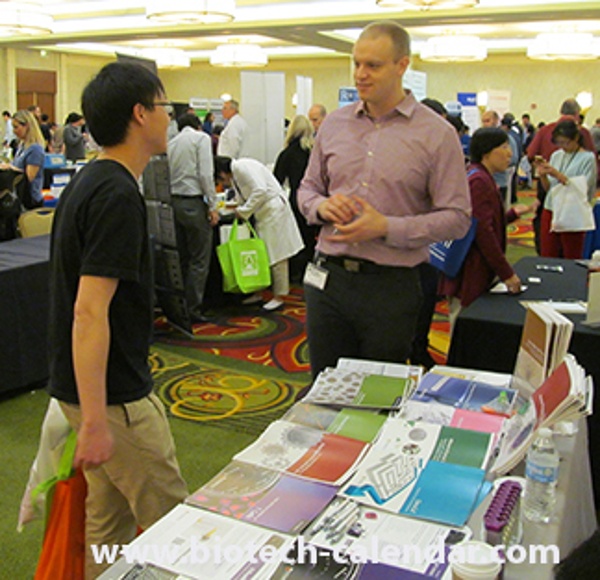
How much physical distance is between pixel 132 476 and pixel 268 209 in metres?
3.65

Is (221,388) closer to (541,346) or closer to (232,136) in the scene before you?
(541,346)

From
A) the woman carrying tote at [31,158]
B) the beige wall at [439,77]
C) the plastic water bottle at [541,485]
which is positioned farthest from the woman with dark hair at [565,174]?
the beige wall at [439,77]

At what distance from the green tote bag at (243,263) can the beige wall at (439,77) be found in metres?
12.4

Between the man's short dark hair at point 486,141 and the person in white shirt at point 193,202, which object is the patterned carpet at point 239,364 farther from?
the man's short dark hair at point 486,141

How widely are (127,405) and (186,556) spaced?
481 mm

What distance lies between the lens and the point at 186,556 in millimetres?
1134

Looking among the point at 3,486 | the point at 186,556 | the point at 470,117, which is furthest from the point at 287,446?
the point at 470,117

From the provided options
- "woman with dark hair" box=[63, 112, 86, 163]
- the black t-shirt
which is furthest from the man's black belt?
"woman with dark hair" box=[63, 112, 86, 163]

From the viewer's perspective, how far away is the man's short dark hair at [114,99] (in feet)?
4.61

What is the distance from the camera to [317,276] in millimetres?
2078

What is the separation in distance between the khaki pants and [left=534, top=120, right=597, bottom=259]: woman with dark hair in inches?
156

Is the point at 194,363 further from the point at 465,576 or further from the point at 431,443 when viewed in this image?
the point at 465,576

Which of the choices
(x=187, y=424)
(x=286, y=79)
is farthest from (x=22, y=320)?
(x=286, y=79)

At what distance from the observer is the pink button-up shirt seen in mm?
1942
